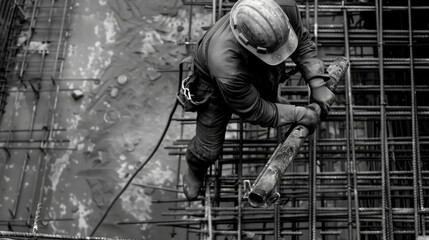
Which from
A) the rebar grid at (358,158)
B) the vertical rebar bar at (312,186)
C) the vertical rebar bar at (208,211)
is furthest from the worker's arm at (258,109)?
the vertical rebar bar at (208,211)

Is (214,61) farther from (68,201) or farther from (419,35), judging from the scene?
(68,201)

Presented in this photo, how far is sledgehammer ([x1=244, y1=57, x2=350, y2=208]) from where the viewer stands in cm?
499

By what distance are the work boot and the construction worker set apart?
10cm

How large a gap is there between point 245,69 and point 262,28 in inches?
15.1

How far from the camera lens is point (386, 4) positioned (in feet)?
24.9

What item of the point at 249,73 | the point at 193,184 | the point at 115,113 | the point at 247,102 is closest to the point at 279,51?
the point at 249,73

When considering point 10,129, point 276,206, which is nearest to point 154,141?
point 10,129

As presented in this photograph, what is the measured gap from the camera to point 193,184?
6.26 metres

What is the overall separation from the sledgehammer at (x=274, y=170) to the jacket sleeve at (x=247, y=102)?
0.21 metres

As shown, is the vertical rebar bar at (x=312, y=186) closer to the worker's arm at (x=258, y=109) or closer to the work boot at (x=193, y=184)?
the worker's arm at (x=258, y=109)

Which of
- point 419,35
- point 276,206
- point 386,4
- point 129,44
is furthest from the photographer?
point 129,44

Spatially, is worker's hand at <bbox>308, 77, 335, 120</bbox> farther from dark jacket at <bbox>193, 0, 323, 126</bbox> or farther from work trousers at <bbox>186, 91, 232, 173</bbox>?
work trousers at <bbox>186, 91, 232, 173</bbox>

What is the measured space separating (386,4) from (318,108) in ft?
8.97

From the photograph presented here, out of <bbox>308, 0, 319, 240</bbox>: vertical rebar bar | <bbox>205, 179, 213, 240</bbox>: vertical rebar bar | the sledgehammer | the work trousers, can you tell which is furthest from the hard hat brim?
<bbox>205, 179, 213, 240</bbox>: vertical rebar bar
